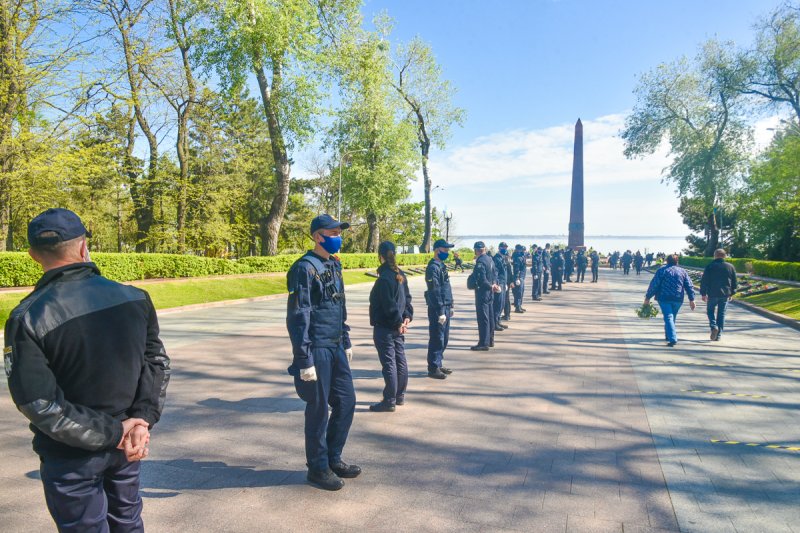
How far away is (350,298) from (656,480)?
17.4 meters

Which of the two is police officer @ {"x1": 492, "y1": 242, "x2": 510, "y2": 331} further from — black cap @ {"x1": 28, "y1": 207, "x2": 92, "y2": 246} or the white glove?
black cap @ {"x1": 28, "y1": 207, "x2": 92, "y2": 246}

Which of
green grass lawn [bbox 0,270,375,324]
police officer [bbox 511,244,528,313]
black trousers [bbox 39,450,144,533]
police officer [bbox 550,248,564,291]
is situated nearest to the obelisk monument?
police officer [bbox 550,248,564,291]

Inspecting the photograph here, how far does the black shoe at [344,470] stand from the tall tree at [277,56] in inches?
795

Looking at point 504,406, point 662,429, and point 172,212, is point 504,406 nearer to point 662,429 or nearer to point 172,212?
point 662,429

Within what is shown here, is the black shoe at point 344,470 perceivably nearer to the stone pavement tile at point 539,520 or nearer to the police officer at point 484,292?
the stone pavement tile at point 539,520

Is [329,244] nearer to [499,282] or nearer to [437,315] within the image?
[437,315]

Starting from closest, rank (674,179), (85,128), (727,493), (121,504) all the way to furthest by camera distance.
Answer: (121,504) → (727,493) → (85,128) → (674,179)

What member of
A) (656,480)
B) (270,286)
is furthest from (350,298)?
(656,480)

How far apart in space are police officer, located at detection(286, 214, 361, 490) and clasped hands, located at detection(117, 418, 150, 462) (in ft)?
4.94

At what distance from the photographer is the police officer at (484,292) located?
30.5ft

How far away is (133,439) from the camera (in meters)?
2.32

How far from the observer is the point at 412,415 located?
19.3 ft

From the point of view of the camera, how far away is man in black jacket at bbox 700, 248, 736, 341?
11.1 meters

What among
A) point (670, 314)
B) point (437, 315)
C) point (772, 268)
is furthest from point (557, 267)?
point (437, 315)
